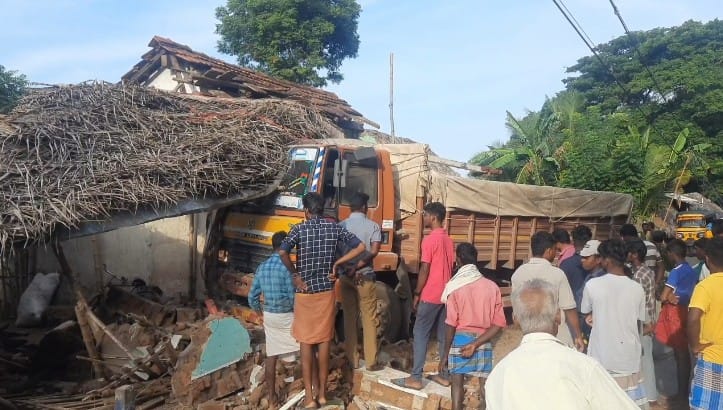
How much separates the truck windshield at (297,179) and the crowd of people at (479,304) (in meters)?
1.42

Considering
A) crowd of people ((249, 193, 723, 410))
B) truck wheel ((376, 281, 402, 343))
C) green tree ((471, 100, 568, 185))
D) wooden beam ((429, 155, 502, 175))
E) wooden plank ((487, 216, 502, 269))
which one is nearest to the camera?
crowd of people ((249, 193, 723, 410))

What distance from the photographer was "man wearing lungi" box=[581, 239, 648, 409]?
4121 mm

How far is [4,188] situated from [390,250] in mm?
4221

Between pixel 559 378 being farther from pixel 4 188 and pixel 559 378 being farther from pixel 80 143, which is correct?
pixel 80 143

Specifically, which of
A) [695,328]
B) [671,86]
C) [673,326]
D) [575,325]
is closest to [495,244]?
[673,326]

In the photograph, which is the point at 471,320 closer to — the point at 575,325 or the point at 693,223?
the point at 575,325

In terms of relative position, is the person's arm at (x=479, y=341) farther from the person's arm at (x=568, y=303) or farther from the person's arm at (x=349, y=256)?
the person's arm at (x=349, y=256)

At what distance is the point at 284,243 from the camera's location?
4.93 m

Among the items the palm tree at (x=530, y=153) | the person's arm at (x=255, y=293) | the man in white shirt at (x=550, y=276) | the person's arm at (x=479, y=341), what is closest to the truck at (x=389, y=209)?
the person's arm at (x=255, y=293)

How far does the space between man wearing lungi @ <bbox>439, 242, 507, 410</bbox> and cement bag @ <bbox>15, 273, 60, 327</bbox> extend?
7.09 m

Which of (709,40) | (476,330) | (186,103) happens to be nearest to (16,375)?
(186,103)

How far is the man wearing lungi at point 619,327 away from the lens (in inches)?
162

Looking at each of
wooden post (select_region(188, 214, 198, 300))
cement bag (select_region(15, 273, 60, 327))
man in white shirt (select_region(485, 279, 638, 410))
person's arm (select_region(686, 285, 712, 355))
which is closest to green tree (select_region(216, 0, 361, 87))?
wooden post (select_region(188, 214, 198, 300))

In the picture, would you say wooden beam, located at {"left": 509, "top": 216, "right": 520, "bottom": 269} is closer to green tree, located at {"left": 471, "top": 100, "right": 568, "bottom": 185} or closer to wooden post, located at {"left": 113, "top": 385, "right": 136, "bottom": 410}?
wooden post, located at {"left": 113, "top": 385, "right": 136, "bottom": 410}
